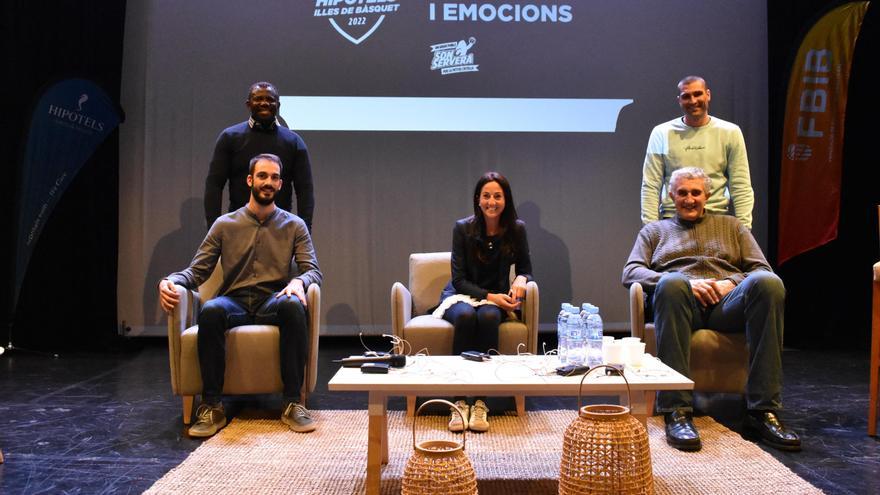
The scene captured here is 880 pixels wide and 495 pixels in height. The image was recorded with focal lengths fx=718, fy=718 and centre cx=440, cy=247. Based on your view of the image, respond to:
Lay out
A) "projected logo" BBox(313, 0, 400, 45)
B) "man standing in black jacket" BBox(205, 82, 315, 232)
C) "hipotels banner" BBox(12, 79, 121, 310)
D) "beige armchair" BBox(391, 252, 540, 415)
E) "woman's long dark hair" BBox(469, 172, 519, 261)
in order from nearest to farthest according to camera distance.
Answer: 1. "beige armchair" BBox(391, 252, 540, 415)
2. "woman's long dark hair" BBox(469, 172, 519, 261)
3. "man standing in black jacket" BBox(205, 82, 315, 232)
4. "hipotels banner" BBox(12, 79, 121, 310)
5. "projected logo" BBox(313, 0, 400, 45)

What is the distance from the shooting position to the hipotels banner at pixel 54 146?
4.45 meters

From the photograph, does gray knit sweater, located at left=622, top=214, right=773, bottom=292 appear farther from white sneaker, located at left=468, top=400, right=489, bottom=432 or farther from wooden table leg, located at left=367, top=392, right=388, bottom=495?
wooden table leg, located at left=367, top=392, right=388, bottom=495

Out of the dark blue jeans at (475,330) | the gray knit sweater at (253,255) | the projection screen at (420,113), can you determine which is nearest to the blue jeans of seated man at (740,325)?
the dark blue jeans at (475,330)

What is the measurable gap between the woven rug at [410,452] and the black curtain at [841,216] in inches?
93.9

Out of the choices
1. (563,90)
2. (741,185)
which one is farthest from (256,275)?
(563,90)

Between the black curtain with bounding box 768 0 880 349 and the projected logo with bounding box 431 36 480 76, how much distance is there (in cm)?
203

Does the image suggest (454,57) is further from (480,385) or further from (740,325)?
(480,385)

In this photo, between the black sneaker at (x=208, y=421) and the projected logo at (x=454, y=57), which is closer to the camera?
the black sneaker at (x=208, y=421)

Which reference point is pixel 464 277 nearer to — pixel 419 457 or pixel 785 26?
pixel 419 457

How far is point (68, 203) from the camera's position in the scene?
15.4 ft

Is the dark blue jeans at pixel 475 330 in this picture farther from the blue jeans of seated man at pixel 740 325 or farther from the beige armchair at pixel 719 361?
the beige armchair at pixel 719 361

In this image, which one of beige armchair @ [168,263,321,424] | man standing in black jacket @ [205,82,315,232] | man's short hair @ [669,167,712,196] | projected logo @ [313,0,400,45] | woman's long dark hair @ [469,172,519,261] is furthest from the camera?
projected logo @ [313,0,400,45]

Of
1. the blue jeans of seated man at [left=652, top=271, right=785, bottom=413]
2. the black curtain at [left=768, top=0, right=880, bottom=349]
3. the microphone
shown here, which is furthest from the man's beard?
the black curtain at [left=768, top=0, right=880, bottom=349]

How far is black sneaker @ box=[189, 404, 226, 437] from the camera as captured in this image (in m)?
2.65
